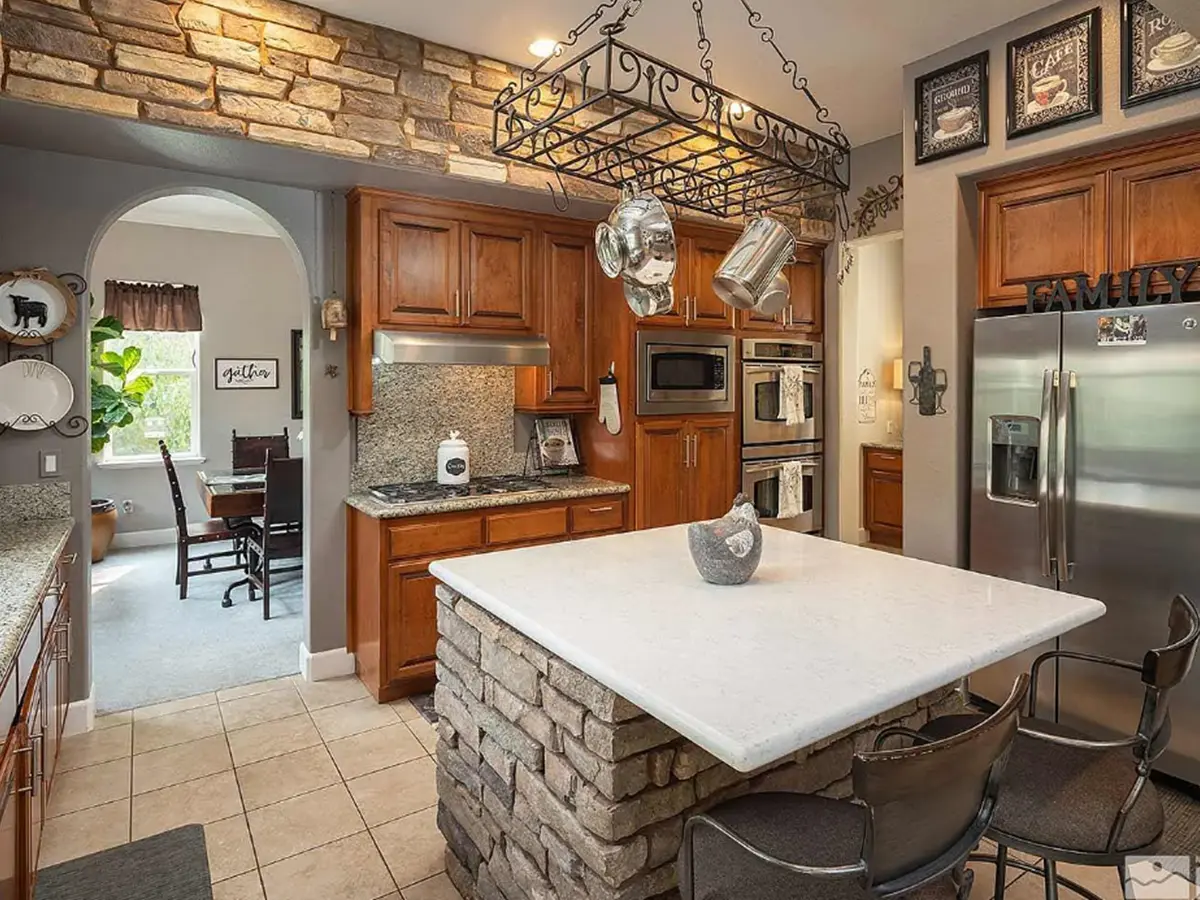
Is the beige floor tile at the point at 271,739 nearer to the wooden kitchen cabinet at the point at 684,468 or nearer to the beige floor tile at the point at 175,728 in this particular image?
the beige floor tile at the point at 175,728

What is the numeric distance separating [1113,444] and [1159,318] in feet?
1.51

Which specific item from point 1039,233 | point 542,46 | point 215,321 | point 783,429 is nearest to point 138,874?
point 542,46

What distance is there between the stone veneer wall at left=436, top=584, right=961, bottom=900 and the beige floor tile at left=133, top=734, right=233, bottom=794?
122 centimetres

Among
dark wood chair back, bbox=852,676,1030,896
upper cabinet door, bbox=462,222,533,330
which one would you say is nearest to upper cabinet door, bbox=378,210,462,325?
upper cabinet door, bbox=462,222,533,330

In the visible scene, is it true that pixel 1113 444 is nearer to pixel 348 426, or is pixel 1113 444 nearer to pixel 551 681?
pixel 551 681

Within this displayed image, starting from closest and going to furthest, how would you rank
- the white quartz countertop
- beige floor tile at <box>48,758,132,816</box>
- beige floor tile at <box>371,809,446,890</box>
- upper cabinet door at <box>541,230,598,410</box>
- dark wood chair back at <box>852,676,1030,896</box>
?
dark wood chair back at <box>852,676,1030,896</box>, the white quartz countertop, beige floor tile at <box>371,809,446,890</box>, beige floor tile at <box>48,758,132,816</box>, upper cabinet door at <box>541,230,598,410</box>

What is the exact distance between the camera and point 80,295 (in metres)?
3.04

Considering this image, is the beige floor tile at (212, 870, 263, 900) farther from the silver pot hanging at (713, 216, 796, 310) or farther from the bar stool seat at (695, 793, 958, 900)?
the silver pot hanging at (713, 216, 796, 310)

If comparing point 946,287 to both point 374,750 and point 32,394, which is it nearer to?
point 374,750

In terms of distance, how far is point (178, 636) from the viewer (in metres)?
4.30

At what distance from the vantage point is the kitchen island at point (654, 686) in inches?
50.8

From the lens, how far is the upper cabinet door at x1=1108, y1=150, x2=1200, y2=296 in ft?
8.51

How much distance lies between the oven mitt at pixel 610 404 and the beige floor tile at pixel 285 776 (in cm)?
213

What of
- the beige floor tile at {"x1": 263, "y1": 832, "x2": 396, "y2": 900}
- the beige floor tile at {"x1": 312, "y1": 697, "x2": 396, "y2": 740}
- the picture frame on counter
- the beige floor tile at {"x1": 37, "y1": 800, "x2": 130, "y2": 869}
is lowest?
the beige floor tile at {"x1": 263, "y1": 832, "x2": 396, "y2": 900}
